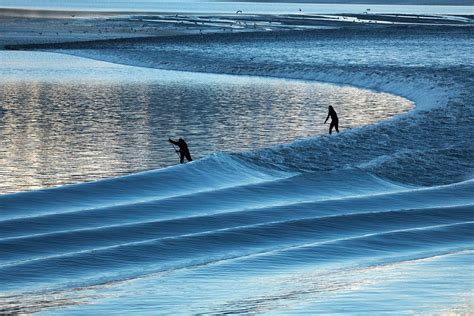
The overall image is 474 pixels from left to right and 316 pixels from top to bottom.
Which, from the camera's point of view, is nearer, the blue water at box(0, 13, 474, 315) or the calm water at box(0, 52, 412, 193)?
the blue water at box(0, 13, 474, 315)

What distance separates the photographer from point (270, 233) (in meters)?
17.1

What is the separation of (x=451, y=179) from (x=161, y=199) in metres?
7.04

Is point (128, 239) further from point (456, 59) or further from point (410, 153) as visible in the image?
point (456, 59)

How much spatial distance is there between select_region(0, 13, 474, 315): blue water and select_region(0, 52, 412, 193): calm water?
65.2 inches

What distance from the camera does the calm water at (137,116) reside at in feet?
78.6

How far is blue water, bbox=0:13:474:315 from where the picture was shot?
12852mm

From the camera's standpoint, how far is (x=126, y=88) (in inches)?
1677

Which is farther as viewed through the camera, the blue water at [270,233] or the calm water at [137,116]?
the calm water at [137,116]

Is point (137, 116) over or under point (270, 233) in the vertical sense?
under

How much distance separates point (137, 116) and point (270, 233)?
16221mm

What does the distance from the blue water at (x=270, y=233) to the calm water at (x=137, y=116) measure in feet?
5.43

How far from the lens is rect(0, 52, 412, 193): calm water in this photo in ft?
78.6

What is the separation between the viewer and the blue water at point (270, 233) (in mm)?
12852

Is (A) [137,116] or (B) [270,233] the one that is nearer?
(B) [270,233]
